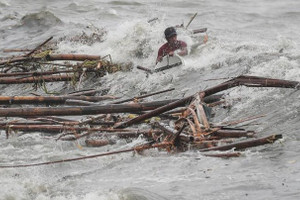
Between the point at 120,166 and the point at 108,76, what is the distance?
554cm

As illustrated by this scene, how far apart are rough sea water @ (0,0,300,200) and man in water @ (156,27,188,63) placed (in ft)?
1.07

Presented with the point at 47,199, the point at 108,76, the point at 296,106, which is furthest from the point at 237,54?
the point at 47,199

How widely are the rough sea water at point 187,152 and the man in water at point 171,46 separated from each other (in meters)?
0.33

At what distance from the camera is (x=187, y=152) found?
553 cm

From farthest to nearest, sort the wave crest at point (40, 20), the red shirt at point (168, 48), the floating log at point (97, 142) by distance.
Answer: the wave crest at point (40, 20) < the red shirt at point (168, 48) < the floating log at point (97, 142)

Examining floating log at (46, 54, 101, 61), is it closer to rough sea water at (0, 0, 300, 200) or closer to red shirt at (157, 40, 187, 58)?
rough sea water at (0, 0, 300, 200)

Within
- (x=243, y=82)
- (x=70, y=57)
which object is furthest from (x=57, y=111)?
(x=70, y=57)

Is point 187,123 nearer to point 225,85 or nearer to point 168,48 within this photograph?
point 225,85

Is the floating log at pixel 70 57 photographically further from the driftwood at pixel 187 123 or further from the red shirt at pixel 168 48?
the driftwood at pixel 187 123

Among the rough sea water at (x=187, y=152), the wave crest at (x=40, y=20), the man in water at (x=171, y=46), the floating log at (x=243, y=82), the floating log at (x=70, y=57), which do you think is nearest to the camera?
the rough sea water at (x=187, y=152)

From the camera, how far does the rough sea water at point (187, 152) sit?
16.2ft

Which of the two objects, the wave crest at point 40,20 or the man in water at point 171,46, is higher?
the man in water at point 171,46

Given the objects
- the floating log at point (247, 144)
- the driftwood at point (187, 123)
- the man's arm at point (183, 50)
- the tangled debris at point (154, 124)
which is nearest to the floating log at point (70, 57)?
the man's arm at point (183, 50)

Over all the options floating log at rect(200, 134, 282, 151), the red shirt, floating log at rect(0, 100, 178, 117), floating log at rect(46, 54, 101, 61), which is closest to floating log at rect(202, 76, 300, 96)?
floating log at rect(200, 134, 282, 151)
